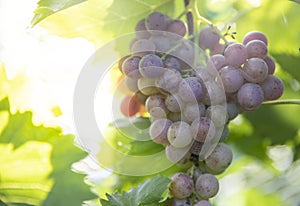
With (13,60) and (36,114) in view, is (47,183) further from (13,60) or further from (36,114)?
(13,60)

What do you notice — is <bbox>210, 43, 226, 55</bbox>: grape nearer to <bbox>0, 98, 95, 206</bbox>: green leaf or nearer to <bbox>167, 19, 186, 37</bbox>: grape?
<bbox>167, 19, 186, 37</bbox>: grape

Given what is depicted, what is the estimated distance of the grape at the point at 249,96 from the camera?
3.19 feet

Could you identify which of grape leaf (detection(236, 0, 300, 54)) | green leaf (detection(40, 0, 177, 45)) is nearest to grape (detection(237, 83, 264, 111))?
green leaf (detection(40, 0, 177, 45))

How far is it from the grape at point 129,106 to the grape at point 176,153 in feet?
0.70

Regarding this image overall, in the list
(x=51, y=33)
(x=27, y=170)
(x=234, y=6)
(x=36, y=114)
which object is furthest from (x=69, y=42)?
(x=234, y=6)

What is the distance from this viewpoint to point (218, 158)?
38.3 inches

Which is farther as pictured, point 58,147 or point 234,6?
point 234,6

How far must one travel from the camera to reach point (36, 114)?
116 cm

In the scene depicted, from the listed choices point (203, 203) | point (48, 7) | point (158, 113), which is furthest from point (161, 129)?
point (48, 7)

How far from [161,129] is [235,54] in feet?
0.55

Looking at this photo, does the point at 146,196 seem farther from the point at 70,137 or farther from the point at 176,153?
the point at 70,137

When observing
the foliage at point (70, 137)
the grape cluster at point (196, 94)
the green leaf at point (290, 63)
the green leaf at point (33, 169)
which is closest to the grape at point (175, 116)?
the grape cluster at point (196, 94)

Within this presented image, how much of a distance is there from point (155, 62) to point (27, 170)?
32cm

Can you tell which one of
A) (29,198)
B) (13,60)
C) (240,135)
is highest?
(13,60)
